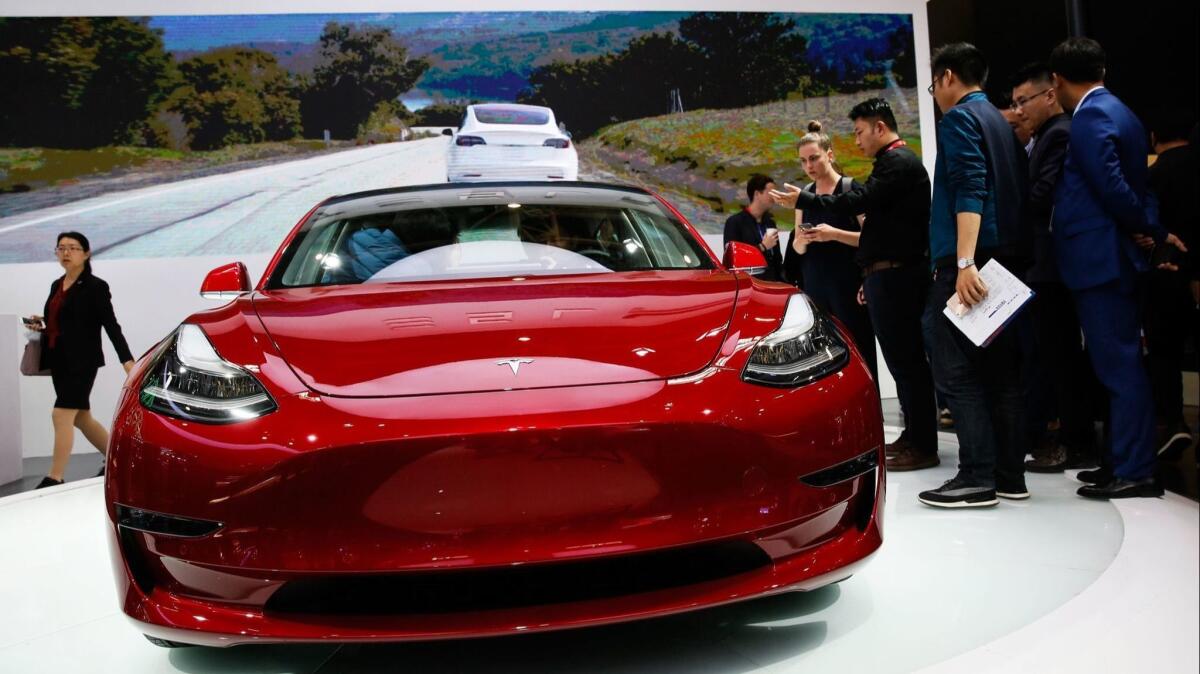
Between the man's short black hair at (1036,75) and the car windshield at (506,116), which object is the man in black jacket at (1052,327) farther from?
the car windshield at (506,116)

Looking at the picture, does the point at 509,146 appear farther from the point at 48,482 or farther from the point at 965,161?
the point at 965,161

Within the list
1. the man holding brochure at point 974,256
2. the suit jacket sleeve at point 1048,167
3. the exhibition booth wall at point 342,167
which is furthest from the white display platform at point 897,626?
the exhibition booth wall at point 342,167

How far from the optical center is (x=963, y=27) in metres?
6.61

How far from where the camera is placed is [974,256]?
267 centimetres

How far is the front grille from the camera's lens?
1.44 meters

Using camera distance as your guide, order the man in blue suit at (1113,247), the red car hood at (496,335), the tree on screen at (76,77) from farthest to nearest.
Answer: the tree on screen at (76,77), the man in blue suit at (1113,247), the red car hood at (496,335)

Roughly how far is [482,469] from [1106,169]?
2275 mm

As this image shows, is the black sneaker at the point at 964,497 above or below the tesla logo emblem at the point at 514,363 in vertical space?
below

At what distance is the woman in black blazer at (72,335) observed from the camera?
A: 4.89 m

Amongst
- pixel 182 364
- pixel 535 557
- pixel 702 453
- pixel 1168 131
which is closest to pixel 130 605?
pixel 182 364

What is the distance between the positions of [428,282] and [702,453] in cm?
88

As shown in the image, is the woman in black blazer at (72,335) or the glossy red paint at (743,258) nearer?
the glossy red paint at (743,258)

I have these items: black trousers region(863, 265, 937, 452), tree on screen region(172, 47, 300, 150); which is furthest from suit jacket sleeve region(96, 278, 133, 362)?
black trousers region(863, 265, 937, 452)

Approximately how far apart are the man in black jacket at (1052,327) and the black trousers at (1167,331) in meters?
0.56
